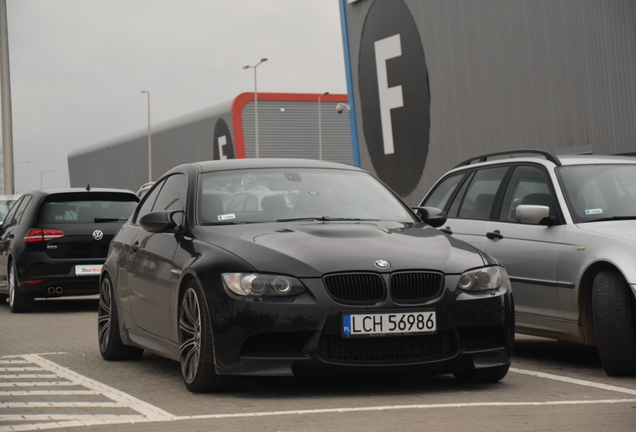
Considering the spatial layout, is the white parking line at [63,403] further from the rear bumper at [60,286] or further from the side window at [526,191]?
the rear bumper at [60,286]

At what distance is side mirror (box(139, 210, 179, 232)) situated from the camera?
732cm

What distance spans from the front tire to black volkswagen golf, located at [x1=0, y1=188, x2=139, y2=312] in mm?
7840

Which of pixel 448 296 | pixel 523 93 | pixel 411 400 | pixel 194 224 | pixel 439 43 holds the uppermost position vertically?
pixel 439 43

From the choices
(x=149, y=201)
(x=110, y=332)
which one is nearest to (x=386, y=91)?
(x=149, y=201)

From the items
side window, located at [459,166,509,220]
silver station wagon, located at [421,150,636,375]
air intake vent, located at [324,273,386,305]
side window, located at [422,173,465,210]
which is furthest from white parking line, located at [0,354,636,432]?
side window, located at [422,173,465,210]

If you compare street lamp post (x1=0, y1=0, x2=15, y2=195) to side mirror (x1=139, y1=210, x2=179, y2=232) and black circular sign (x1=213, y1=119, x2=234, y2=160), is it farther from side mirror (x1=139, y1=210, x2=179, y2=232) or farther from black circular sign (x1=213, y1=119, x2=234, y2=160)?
black circular sign (x1=213, y1=119, x2=234, y2=160)

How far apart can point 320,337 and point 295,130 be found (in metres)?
58.5

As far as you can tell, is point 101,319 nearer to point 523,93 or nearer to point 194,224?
point 194,224

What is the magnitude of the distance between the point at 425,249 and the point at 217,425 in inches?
74.6

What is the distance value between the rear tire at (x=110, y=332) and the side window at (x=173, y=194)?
0.92 meters

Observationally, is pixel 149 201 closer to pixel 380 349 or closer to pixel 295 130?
pixel 380 349

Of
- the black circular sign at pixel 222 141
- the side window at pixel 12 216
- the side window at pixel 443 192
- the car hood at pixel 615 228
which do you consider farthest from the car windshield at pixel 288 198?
the black circular sign at pixel 222 141

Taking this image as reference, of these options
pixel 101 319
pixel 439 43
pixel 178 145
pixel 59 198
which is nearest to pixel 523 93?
pixel 439 43

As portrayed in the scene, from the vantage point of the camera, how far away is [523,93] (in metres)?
25.1
